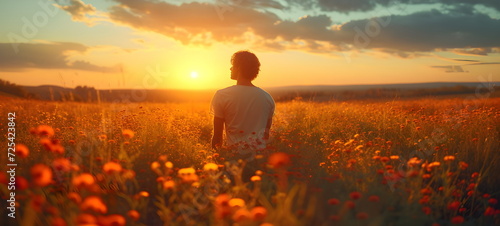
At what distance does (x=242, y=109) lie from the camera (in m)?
5.07

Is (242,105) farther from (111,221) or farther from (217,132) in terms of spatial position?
(111,221)

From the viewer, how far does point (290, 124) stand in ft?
27.6

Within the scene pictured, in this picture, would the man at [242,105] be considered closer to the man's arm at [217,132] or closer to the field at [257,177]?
the man's arm at [217,132]

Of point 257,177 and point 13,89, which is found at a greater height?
point 13,89

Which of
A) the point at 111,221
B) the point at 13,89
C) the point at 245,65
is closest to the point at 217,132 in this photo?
the point at 245,65

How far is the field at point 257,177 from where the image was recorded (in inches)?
101

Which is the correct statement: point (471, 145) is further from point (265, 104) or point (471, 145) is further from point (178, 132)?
point (178, 132)

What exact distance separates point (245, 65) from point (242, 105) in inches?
22.7

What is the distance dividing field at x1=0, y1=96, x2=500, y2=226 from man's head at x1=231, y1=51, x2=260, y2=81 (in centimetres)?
115

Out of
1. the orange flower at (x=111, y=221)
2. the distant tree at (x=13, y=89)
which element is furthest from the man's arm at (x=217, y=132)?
the distant tree at (x=13, y=89)

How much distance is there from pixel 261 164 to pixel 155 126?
2.56 metres

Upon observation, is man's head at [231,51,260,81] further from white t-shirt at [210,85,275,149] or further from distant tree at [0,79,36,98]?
distant tree at [0,79,36,98]

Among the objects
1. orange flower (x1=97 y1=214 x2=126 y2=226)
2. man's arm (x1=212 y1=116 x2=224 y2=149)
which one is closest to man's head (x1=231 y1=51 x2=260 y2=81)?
man's arm (x1=212 y1=116 x2=224 y2=149)

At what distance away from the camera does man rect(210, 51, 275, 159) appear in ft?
16.5
